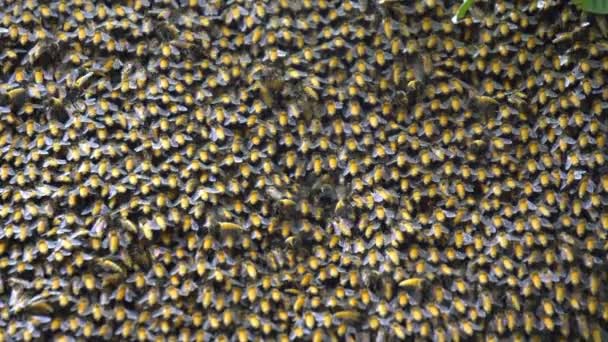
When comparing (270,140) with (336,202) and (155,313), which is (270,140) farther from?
(155,313)

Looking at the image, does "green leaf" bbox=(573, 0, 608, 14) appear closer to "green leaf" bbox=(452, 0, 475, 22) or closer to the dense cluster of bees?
the dense cluster of bees

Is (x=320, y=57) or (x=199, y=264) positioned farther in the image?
(x=320, y=57)

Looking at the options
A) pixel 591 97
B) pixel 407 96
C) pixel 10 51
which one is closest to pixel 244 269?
pixel 407 96

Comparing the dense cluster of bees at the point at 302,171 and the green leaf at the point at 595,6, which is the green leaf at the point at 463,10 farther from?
the green leaf at the point at 595,6

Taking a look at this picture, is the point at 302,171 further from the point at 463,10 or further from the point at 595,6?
the point at 595,6

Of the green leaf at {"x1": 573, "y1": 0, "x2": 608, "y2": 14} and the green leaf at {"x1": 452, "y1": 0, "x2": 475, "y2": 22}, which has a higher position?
the green leaf at {"x1": 573, "y1": 0, "x2": 608, "y2": 14}

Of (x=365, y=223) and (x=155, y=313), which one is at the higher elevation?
→ (x=365, y=223)

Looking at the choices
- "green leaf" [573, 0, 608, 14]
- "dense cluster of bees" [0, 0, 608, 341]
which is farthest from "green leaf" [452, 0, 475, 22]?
"green leaf" [573, 0, 608, 14]

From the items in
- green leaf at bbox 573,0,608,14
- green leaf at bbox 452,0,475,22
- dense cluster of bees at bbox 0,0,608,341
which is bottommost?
dense cluster of bees at bbox 0,0,608,341
